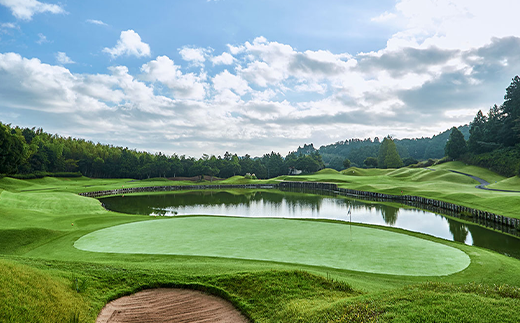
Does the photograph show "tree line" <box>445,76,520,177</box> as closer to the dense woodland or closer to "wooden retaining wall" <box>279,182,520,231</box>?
the dense woodland

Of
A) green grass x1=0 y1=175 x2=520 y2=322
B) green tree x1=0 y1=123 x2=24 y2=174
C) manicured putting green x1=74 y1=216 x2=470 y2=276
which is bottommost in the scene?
manicured putting green x1=74 y1=216 x2=470 y2=276

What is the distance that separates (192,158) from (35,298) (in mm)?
121983

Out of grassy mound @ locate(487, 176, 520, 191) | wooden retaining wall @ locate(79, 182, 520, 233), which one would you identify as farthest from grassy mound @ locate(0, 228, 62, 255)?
grassy mound @ locate(487, 176, 520, 191)

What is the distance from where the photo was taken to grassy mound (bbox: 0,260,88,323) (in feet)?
20.5

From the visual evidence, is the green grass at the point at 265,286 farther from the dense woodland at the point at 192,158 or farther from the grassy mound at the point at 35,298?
the dense woodland at the point at 192,158

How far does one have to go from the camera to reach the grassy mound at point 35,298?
6.26 metres

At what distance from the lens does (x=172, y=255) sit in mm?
15703

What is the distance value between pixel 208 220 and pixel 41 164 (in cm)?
8776

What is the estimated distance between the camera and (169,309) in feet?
29.5

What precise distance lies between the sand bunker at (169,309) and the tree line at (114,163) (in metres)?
91.9

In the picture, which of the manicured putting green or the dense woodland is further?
the dense woodland

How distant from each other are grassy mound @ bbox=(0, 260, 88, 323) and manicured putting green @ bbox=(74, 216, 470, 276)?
27.9 ft

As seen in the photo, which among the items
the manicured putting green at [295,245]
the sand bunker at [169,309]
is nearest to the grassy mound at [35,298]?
the sand bunker at [169,309]

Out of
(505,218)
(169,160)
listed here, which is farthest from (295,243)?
(169,160)
